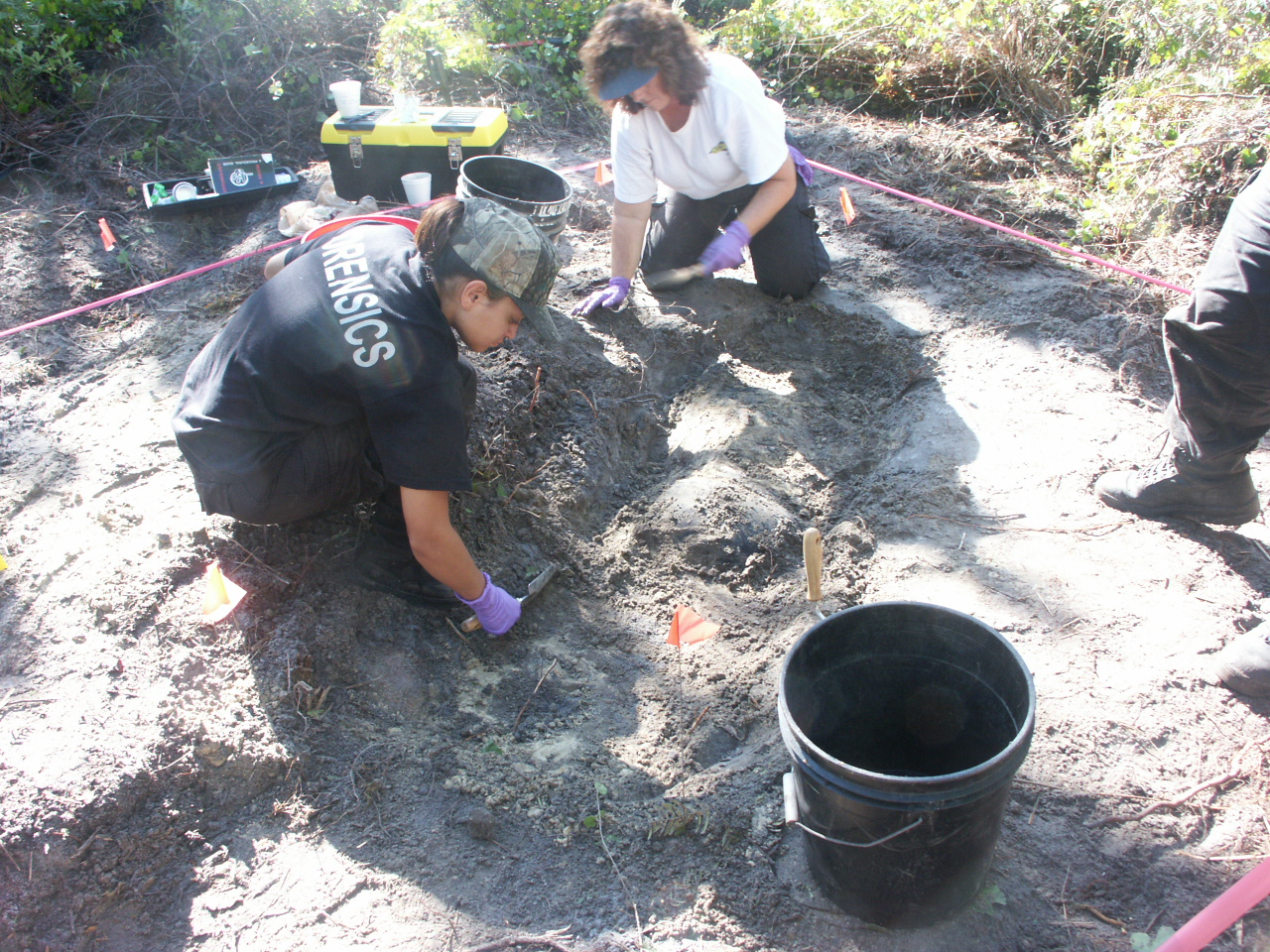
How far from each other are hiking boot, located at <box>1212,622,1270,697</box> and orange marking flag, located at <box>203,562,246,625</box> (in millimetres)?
2522

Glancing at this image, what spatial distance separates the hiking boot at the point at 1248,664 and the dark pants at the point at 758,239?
7.71 feet

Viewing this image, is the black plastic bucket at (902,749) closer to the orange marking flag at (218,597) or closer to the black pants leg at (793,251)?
the orange marking flag at (218,597)

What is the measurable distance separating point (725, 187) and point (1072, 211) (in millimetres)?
2133

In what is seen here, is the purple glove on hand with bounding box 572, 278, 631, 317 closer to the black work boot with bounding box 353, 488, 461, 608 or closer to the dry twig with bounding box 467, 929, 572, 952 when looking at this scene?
the black work boot with bounding box 353, 488, 461, 608

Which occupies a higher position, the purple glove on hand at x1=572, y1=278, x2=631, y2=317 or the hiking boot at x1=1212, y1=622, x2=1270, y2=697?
the purple glove on hand at x1=572, y1=278, x2=631, y2=317

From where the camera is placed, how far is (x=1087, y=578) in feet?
7.66

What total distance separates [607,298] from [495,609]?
1790 millimetres

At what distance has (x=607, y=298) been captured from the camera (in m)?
3.54

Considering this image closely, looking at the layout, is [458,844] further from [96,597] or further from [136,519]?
[136,519]

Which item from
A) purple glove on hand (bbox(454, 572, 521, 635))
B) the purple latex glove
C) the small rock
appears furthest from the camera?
the purple latex glove

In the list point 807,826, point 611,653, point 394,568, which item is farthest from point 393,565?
point 807,826

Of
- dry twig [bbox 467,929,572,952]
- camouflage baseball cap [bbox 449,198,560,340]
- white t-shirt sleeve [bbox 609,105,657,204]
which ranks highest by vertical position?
camouflage baseball cap [bbox 449,198,560,340]

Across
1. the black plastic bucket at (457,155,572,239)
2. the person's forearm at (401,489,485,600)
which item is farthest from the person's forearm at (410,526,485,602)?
the black plastic bucket at (457,155,572,239)

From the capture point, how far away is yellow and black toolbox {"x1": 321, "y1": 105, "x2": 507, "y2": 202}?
4.30 metres
